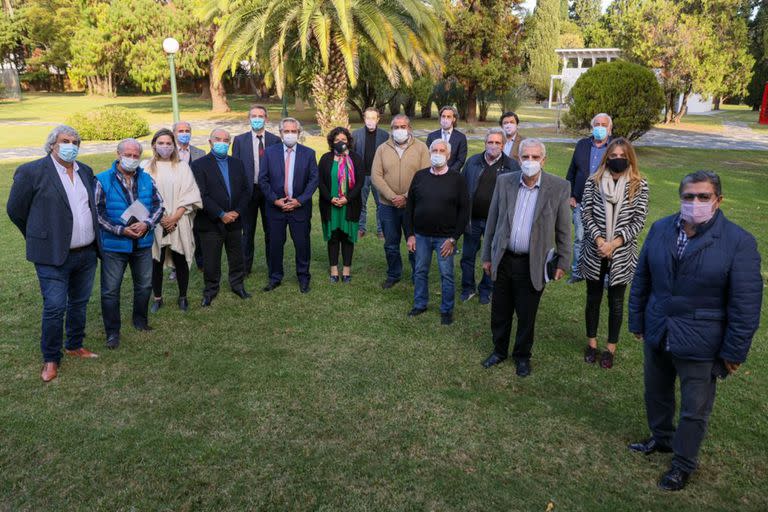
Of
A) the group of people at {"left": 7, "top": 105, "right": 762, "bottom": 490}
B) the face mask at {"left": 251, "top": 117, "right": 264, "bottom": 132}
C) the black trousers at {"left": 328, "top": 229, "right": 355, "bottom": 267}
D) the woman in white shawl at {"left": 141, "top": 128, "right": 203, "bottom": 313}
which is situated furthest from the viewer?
the black trousers at {"left": 328, "top": 229, "right": 355, "bottom": 267}

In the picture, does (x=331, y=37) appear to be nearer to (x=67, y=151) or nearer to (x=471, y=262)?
(x=471, y=262)

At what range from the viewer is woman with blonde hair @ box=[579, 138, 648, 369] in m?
4.89

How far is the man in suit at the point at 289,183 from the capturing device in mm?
6648

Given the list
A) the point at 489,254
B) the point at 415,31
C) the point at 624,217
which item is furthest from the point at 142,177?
the point at 415,31

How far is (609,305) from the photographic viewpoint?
5.09 meters

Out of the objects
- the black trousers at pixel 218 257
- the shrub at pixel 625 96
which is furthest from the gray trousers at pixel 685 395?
the shrub at pixel 625 96

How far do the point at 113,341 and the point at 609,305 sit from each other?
448cm

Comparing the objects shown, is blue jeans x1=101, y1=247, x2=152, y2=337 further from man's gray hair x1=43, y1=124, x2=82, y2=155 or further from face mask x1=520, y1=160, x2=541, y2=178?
face mask x1=520, y1=160, x2=541, y2=178

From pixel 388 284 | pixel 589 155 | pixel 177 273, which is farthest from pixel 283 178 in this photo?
pixel 589 155

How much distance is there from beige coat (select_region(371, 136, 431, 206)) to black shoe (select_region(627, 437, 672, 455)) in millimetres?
3837

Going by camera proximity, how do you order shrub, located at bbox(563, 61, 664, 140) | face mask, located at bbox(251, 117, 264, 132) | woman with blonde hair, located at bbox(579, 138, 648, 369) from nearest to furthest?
1. woman with blonde hair, located at bbox(579, 138, 648, 369)
2. face mask, located at bbox(251, 117, 264, 132)
3. shrub, located at bbox(563, 61, 664, 140)

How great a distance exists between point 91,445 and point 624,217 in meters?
4.42

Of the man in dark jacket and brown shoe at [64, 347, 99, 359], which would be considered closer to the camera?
the man in dark jacket

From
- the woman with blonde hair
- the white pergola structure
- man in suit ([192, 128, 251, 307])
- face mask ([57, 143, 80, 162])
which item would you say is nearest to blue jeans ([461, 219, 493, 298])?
the woman with blonde hair
